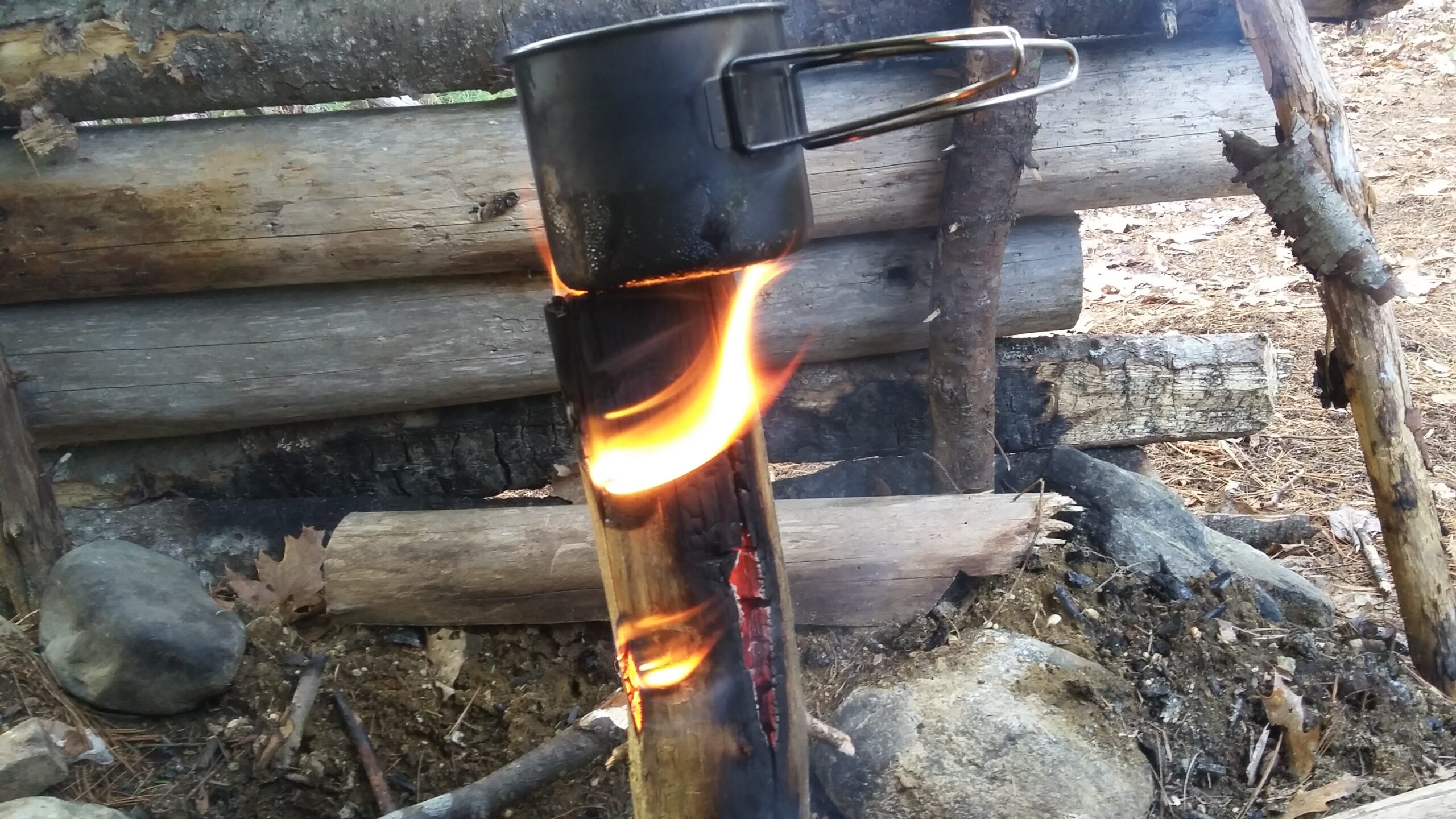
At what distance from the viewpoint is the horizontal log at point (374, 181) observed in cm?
281

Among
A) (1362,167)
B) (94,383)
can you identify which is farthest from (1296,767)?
(1362,167)

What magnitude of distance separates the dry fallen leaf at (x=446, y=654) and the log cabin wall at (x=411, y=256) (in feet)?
2.22

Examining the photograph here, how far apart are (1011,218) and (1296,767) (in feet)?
5.22

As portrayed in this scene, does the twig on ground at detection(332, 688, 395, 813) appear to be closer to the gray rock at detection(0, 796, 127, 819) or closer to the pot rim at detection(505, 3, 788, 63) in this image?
the gray rock at detection(0, 796, 127, 819)

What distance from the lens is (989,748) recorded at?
212 centimetres

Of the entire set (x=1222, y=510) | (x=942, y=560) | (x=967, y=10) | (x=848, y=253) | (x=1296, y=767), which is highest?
(x=967, y=10)

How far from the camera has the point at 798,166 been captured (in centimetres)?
141

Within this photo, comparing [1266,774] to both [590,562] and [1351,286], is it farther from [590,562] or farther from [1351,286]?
[590,562]

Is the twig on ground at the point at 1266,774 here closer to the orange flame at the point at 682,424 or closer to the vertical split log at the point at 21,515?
the orange flame at the point at 682,424

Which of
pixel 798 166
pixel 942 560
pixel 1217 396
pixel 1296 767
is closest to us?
pixel 798 166

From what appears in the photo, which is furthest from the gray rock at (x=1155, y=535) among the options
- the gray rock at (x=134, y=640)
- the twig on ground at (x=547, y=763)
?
the gray rock at (x=134, y=640)

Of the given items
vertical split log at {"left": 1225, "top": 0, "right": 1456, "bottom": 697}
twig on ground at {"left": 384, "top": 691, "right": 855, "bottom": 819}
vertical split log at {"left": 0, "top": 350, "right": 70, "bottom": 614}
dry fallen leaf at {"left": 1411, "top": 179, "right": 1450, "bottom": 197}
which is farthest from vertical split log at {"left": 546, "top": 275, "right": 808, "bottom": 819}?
dry fallen leaf at {"left": 1411, "top": 179, "right": 1450, "bottom": 197}

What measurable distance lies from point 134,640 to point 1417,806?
286cm

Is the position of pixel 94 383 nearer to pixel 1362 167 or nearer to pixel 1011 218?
pixel 1011 218
